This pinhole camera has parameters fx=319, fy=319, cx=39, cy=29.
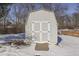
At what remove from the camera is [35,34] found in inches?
115

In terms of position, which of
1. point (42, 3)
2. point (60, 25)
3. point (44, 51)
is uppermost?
point (42, 3)

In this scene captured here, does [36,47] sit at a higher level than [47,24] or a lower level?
lower

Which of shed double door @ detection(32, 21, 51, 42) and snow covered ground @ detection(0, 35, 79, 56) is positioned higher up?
shed double door @ detection(32, 21, 51, 42)

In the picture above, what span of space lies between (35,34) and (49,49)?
0.19 metres

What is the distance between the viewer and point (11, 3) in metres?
2.93

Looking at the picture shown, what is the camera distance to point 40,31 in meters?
2.93

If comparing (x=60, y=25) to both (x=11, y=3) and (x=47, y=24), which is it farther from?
(x=11, y=3)

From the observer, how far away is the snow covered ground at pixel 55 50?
2918mm

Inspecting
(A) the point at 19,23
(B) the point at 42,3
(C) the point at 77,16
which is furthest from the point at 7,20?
(C) the point at 77,16

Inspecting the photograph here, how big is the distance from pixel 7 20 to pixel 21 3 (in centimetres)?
20

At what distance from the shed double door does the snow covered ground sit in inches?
3.1

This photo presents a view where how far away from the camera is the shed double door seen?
9.59 ft

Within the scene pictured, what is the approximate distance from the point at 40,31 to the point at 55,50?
0.22 metres

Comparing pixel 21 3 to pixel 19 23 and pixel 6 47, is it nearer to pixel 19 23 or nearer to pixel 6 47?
pixel 19 23
